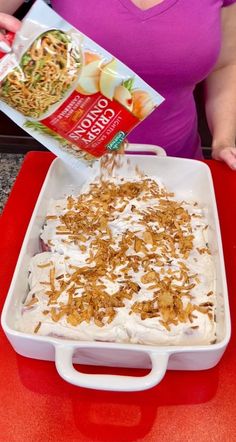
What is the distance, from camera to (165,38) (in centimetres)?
89

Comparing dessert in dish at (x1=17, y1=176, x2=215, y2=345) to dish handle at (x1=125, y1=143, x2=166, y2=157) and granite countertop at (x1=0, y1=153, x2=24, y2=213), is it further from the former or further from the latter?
granite countertop at (x1=0, y1=153, x2=24, y2=213)

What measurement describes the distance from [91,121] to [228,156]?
33 cm

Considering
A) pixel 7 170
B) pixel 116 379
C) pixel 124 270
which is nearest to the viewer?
pixel 116 379

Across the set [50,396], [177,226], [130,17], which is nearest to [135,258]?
[177,226]

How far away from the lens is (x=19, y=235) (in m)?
0.84

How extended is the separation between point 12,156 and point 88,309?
1529 millimetres

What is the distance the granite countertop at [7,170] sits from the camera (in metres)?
1.76

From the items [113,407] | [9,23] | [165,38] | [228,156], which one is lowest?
[228,156]

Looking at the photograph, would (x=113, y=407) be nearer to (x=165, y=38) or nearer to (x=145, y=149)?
(x=145, y=149)

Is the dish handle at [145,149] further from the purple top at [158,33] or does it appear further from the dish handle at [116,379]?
the dish handle at [116,379]

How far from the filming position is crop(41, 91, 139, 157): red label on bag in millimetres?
757

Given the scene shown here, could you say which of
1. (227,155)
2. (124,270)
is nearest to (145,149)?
(227,155)

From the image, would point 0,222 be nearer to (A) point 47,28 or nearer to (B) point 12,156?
(A) point 47,28

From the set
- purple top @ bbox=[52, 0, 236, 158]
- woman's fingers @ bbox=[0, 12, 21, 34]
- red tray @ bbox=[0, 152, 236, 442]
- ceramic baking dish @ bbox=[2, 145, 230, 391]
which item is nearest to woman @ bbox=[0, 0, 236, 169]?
purple top @ bbox=[52, 0, 236, 158]
